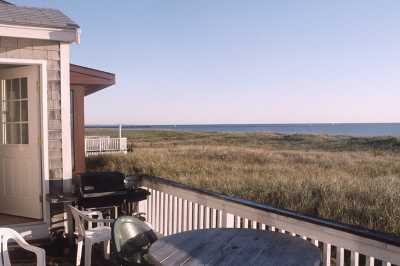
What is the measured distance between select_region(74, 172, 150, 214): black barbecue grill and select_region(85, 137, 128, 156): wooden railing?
457 inches

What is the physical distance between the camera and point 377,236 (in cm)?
194

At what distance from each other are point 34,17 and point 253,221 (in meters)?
3.35

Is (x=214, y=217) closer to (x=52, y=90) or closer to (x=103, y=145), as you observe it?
(x=52, y=90)

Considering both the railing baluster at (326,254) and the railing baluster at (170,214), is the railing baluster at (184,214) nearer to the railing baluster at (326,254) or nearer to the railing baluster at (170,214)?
the railing baluster at (170,214)

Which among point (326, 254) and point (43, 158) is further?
A: point (43, 158)

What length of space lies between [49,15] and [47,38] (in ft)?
1.75

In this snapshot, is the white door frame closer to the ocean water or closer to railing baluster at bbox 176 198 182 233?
railing baluster at bbox 176 198 182 233

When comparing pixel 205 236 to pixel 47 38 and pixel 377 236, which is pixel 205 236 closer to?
pixel 377 236

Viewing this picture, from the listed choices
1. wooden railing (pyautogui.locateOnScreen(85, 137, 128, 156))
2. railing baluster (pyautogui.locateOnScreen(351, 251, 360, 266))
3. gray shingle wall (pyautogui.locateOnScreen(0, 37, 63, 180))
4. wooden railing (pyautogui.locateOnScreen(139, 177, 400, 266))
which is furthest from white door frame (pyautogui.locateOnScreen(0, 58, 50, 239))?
wooden railing (pyautogui.locateOnScreen(85, 137, 128, 156))

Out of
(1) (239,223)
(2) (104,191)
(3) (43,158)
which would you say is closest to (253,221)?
(1) (239,223)

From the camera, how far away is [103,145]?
52.2ft

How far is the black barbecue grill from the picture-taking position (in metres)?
3.98

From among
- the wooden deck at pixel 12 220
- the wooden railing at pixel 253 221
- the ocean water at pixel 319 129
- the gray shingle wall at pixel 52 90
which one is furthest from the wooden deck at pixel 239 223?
the ocean water at pixel 319 129

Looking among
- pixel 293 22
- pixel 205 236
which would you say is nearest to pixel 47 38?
pixel 205 236
